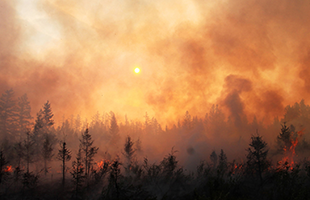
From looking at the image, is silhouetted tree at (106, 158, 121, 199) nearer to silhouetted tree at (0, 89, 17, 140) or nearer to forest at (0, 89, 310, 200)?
forest at (0, 89, 310, 200)

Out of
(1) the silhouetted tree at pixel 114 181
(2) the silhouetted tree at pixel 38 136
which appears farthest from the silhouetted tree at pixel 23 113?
(1) the silhouetted tree at pixel 114 181

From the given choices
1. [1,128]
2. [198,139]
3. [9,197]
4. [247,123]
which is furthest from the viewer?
[247,123]

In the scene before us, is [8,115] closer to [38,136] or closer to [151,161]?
[38,136]

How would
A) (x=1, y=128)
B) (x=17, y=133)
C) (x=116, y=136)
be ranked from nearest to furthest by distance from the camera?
(x=1, y=128), (x=17, y=133), (x=116, y=136)

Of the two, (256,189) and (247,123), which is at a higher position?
(247,123)

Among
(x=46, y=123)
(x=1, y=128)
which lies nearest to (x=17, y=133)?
(x=1, y=128)

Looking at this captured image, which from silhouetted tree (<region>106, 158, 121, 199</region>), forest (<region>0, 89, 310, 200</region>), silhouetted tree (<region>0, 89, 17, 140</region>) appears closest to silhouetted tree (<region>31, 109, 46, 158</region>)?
forest (<region>0, 89, 310, 200</region>)

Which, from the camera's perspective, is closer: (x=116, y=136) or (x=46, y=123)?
(x=46, y=123)

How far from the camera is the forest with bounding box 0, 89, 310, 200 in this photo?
20.2m

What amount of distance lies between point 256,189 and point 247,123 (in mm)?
65757

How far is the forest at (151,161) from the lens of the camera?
20.2m

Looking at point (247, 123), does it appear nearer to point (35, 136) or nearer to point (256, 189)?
point (256, 189)

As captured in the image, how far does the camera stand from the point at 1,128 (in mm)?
46156

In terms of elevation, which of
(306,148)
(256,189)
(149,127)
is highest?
(149,127)
